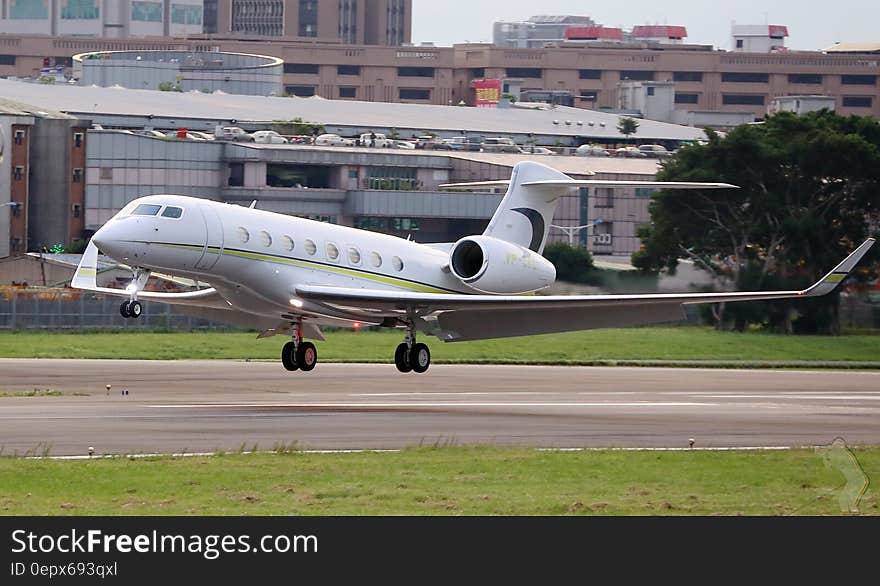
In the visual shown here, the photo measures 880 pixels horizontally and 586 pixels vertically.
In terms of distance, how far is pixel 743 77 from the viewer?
595 ft

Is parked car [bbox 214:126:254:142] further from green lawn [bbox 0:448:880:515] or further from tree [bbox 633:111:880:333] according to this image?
green lawn [bbox 0:448:880:515]

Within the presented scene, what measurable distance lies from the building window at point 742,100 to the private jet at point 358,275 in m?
146

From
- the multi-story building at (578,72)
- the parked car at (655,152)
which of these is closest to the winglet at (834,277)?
the parked car at (655,152)

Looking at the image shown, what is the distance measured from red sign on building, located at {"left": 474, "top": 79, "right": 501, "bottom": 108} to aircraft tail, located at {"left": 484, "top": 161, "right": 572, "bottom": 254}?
118540mm

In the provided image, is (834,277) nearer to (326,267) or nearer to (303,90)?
(326,267)

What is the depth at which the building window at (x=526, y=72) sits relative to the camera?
7111 inches

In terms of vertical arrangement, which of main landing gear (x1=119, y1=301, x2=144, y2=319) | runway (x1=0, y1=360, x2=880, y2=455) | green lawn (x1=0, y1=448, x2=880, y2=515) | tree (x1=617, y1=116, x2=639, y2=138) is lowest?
runway (x1=0, y1=360, x2=880, y2=455)

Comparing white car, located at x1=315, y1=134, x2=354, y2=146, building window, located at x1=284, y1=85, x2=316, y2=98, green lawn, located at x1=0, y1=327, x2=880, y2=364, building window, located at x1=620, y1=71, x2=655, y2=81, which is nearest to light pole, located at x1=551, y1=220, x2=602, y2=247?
white car, located at x1=315, y1=134, x2=354, y2=146

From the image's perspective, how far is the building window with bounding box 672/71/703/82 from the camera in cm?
18200

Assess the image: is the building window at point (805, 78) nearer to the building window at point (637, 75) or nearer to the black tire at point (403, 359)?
the building window at point (637, 75)

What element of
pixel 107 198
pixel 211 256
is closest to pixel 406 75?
pixel 107 198

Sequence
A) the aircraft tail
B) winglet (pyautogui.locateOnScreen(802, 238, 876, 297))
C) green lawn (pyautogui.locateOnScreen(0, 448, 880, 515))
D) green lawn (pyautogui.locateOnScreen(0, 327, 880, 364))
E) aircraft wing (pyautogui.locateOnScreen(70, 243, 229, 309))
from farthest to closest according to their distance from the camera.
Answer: green lawn (pyautogui.locateOnScreen(0, 327, 880, 364))
the aircraft tail
aircraft wing (pyautogui.locateOnScreen(70, 243, 229, 309))
winglet (pyautogui.locateOnScreen(802, 238, 876, 297))
green lawn (pyautogui.locateOnScreen(0, 448, 880, 515))

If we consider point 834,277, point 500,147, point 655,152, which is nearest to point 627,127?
point 655,152

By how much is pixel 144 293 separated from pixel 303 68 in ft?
507
